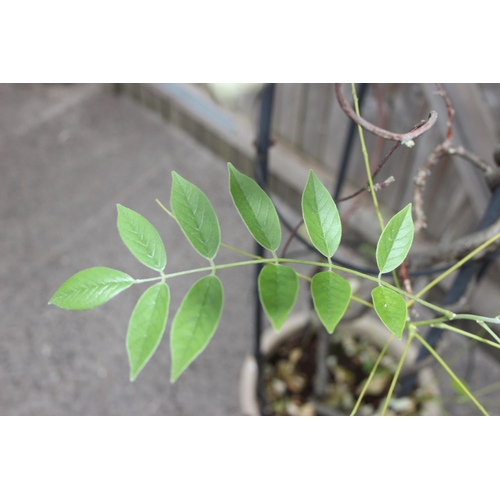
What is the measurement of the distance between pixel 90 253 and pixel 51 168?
1.40ft

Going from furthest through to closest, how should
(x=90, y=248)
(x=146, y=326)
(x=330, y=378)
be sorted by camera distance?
(x=90, y=248) < (x=330, y=378) < (x=146, y=326)

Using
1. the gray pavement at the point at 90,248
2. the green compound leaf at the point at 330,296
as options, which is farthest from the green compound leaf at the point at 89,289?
the gray pavement at the point at 90,248

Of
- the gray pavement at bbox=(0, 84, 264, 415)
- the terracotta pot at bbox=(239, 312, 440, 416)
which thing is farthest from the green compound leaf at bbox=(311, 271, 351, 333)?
the gray pavement at bbox=(0, 84, 264, 415)

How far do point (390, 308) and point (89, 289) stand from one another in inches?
7.7

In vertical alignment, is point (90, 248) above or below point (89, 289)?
below

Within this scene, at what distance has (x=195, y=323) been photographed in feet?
0.97

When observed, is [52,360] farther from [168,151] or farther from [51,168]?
[168,151]

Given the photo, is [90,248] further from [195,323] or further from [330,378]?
[195,323]

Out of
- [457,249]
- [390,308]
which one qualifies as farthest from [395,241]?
[457,249]

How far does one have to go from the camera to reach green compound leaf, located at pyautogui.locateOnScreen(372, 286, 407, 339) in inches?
12.0

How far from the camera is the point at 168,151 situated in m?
1.88

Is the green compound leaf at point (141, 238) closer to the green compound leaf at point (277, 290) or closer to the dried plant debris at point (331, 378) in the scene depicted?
the green compound leaf at point (277, 290)

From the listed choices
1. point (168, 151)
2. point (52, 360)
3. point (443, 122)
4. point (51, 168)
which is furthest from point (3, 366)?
point (443, 122)

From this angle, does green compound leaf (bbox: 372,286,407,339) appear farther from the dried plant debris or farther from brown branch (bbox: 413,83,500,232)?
the dried plant debris
